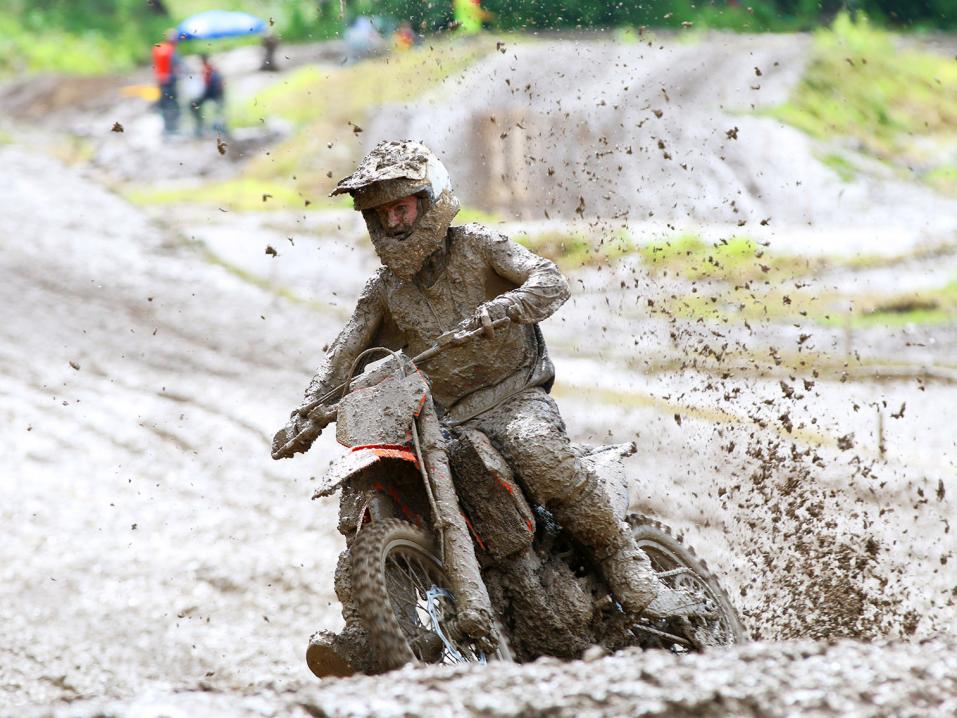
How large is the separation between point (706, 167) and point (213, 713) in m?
16.6

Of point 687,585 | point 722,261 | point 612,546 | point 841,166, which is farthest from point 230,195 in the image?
point 612,546

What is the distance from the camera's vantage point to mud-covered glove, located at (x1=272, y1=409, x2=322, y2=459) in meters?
6.24

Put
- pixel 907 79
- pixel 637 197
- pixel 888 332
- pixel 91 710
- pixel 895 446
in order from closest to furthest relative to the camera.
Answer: pixel 91 710 < pixel 895 446 < pixel 888 332 < pixel 637 197 < pixel 907 79

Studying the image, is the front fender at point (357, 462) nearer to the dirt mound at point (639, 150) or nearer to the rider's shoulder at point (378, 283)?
the rider's shoulder at point (378, 283)

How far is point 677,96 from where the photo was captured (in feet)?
70.6

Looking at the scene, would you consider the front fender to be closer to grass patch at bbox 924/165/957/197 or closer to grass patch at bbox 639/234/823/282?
grass patch at bbox 639/234/823/282

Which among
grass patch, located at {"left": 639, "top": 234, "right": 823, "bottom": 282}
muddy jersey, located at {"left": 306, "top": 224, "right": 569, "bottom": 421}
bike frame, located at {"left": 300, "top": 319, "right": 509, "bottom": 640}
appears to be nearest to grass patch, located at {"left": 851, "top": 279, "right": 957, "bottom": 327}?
grass patch, located at {"left": 639, "top": 234, "right": 823, "bottom": 282}

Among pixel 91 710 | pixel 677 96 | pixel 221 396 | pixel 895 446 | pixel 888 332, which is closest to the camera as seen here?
pixel 91 710

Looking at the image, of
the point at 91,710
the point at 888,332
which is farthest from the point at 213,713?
the point at 888,332

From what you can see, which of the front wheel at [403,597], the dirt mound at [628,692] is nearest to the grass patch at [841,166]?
the front wheel at [403,597]

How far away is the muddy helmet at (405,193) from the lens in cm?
614

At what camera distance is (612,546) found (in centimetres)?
641

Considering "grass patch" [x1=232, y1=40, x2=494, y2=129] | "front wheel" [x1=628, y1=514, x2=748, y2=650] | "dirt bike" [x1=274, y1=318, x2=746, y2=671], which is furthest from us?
"grass patch" [x1=232, y1=40, x2=494, y2=129]

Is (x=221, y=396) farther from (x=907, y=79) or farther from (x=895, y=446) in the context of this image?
(x=907, y=79)
